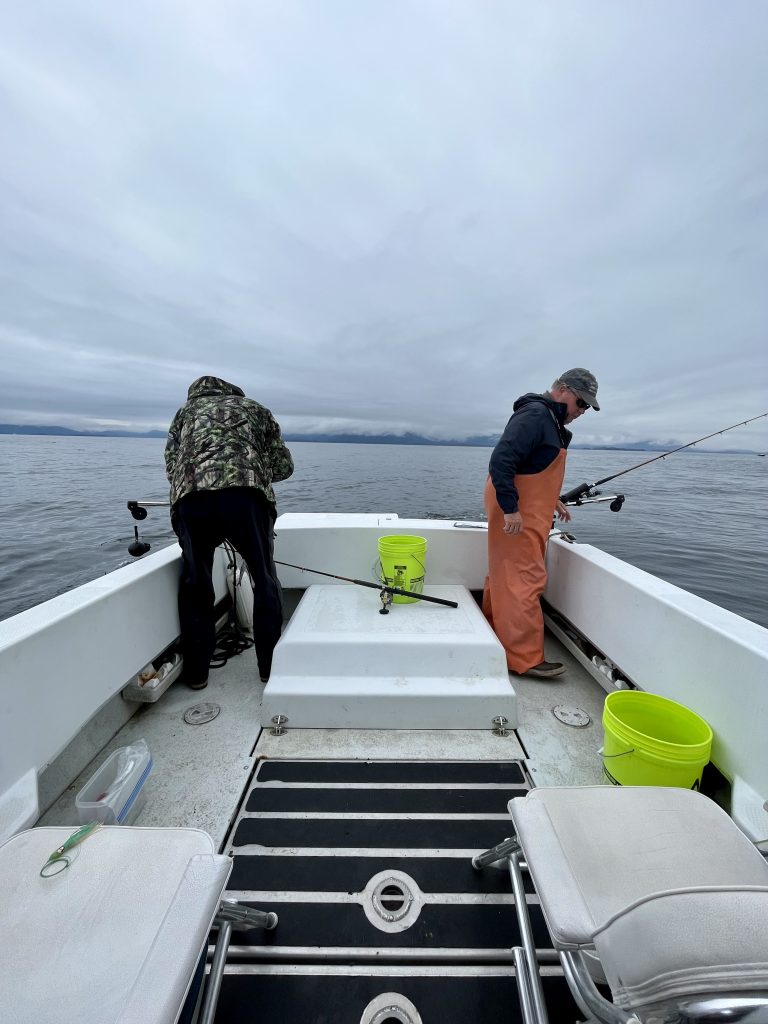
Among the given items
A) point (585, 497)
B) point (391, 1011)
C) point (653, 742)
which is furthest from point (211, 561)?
point (585, 497)

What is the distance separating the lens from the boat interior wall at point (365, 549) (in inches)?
115

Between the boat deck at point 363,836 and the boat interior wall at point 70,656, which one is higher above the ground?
the boat interior wall at point 70,656

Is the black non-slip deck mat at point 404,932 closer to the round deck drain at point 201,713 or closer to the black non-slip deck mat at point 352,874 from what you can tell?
the black non-slip deck mat at point 352,874

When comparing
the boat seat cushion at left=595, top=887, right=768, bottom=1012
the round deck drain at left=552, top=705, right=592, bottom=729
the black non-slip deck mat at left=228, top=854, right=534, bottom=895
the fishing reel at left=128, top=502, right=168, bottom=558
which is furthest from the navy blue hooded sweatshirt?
the fishing reel at left=128, top=502, right=168, bottom=558

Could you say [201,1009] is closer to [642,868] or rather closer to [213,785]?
[213,785]

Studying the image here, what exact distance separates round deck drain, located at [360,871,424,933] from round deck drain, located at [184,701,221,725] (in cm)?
113

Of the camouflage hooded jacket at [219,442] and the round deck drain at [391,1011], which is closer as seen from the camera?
the round deck drain at [391,1011]

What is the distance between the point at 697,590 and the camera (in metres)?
5.45

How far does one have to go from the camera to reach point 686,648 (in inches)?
64.4

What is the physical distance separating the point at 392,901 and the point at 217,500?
5.49ft

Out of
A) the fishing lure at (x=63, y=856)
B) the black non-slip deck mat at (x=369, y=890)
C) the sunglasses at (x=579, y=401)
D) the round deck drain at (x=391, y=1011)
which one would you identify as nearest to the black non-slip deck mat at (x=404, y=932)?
the black non-slip deck mat at (x=369, y=890)

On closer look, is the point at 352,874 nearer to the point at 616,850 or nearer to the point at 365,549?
the point at 616,850

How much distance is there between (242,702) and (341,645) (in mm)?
650

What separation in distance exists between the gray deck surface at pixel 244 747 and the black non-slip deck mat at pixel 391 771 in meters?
0.04
